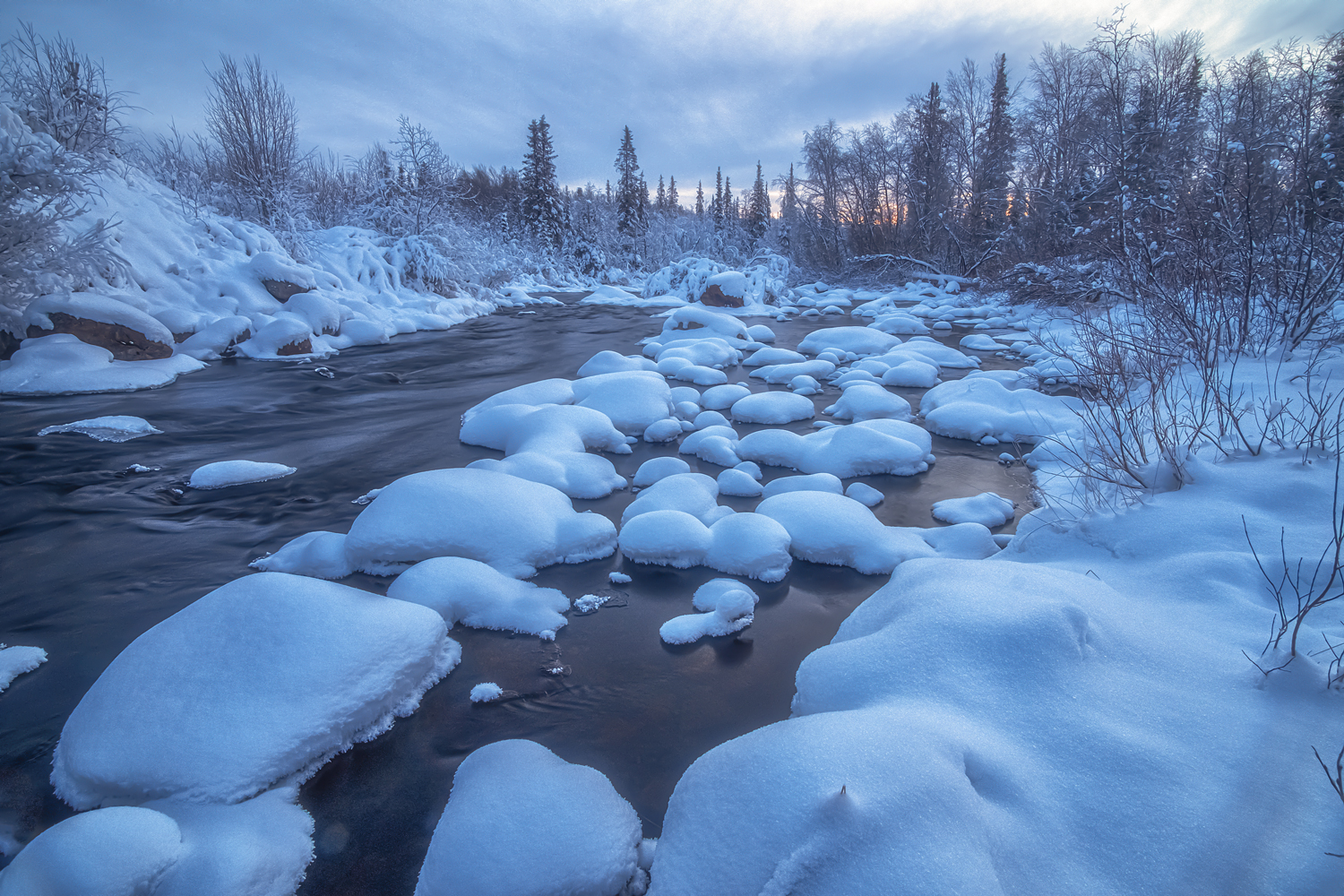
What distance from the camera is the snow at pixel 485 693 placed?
225 cm

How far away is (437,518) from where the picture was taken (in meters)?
3.16

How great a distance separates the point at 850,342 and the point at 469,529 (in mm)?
8098

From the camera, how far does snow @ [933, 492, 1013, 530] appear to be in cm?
370

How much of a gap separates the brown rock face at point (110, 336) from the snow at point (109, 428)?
232 centimetres

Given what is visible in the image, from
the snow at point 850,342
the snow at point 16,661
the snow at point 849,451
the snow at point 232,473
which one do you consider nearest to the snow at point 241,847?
the snow at point 16,661

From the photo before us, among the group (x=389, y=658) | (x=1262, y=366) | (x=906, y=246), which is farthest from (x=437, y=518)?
(x=906, y=246)

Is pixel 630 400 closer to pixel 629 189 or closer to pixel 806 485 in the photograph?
pixel 806 485

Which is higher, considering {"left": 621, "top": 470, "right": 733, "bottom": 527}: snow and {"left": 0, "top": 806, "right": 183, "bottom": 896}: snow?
{"left": 621, "top": 470, "right": 733, "bottom": 527}: snow

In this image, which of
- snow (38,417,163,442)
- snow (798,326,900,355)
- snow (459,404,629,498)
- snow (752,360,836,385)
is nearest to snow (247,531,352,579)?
snow (459,404,629,498)

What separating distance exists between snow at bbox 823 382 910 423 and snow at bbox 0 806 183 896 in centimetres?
564

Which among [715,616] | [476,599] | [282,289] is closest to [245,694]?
[476,599]

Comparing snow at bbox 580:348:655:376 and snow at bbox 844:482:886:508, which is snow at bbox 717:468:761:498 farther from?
snow at bbox 580:348:655:376

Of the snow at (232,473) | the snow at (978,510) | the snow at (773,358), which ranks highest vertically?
the snow at (773,358)

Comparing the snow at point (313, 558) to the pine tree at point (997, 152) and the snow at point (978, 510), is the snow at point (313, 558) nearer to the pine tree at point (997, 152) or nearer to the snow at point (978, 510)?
the snow at point (978, 510)
